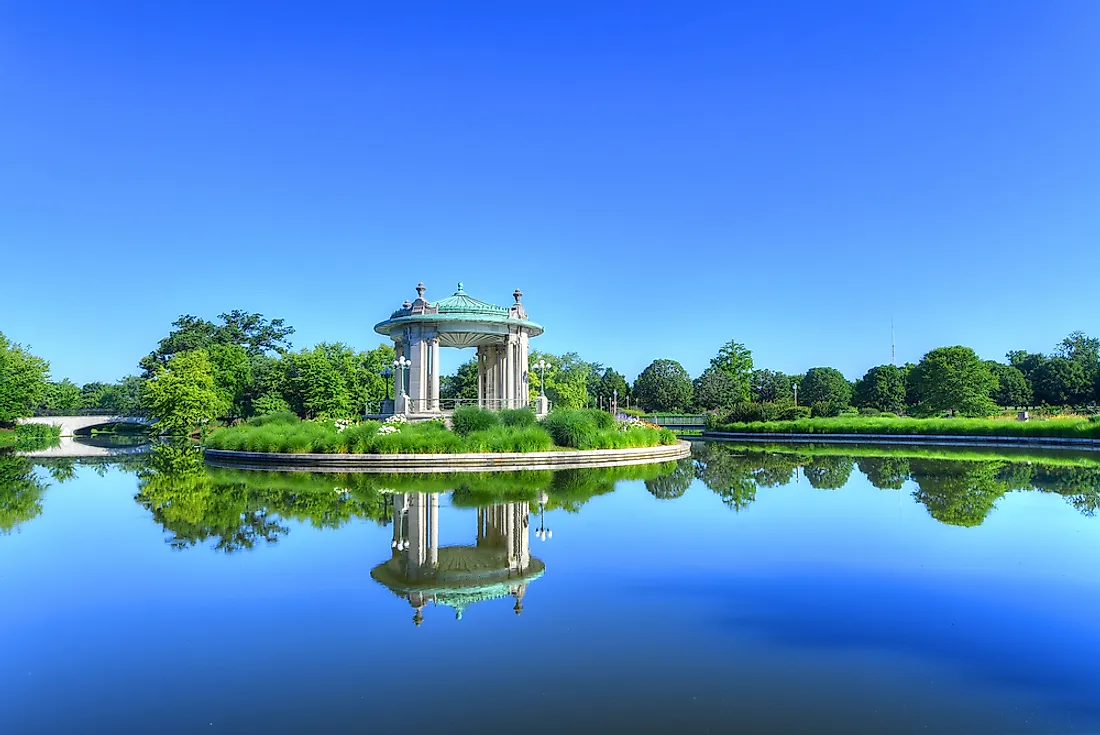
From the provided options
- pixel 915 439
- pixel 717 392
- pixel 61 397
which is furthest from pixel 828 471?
pixel 61 397

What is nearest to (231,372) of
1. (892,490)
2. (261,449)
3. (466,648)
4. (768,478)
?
(261,449)

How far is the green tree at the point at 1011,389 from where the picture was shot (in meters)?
57.4

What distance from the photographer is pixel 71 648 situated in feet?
16.1

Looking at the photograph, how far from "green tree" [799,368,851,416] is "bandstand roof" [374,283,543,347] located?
135 ft

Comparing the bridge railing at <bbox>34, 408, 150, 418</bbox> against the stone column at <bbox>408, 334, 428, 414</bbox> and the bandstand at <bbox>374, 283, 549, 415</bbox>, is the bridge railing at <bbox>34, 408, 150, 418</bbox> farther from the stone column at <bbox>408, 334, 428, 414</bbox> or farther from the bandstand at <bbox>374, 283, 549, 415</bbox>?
the stone column at <bbox>408, 334, 428, 414</bbox>

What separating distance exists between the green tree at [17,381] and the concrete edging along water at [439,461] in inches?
1140

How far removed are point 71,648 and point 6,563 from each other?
3832mm

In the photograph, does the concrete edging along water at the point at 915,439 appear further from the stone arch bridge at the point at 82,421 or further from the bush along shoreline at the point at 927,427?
the stone arch bridge at the point at 82,421

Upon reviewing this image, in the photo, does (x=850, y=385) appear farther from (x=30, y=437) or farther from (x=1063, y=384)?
(x=30, y=437)

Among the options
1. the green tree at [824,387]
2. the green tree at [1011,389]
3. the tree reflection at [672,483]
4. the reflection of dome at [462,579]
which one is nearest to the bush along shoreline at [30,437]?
the tree reflection at [672,483]

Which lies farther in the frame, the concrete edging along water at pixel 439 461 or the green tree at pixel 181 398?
the green tree at pixel 181 398

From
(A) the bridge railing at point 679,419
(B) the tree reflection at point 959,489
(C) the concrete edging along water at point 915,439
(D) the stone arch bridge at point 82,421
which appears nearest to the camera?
(B) the tree reflection at point 959,489

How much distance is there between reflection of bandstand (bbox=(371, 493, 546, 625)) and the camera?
20.4 ft

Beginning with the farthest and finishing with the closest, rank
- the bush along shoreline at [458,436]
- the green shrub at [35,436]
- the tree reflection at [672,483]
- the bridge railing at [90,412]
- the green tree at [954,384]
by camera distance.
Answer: the bridge railing at [90,412] < the green tree at [954,384] < the green shrub at [35,436] < the bush along shoreline at [458,436] < the tree reflection at [672,483]
